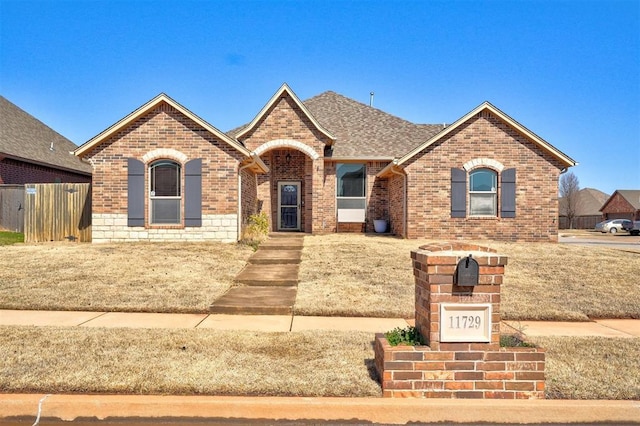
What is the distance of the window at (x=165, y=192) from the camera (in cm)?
1265

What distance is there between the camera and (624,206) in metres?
44.6

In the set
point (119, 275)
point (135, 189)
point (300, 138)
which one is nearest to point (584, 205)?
point (300, 138)

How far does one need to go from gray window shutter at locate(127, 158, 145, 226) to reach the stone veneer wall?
0.38 metres

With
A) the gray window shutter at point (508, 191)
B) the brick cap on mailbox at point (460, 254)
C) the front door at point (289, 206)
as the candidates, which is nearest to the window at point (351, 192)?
the front door at point (289, 206)

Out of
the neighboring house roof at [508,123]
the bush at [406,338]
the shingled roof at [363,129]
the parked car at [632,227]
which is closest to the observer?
Answer: the bush at [406,338]

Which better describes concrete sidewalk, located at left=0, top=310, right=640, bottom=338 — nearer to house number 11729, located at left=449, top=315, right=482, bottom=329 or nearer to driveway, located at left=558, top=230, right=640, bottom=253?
house number 11729, located at left=449, top=315, right=482, bottom=329

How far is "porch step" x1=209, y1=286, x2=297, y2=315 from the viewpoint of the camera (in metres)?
6.96

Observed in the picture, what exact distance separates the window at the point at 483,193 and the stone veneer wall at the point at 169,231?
8634 millimetres

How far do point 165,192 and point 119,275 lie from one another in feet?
14.8

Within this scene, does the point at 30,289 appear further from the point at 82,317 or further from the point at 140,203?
the point at 140,203

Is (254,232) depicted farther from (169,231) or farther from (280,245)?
(169,231)

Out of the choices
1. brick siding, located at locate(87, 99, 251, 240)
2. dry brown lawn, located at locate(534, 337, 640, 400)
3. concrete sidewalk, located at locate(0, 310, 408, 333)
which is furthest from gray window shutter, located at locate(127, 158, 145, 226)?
dry brown lawn, located at locate(534, 337, 640, 400)

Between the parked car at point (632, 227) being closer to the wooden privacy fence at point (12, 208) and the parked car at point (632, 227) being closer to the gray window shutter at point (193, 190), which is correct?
the gray window shutter at point (193, 190)

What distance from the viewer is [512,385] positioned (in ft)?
12.2
